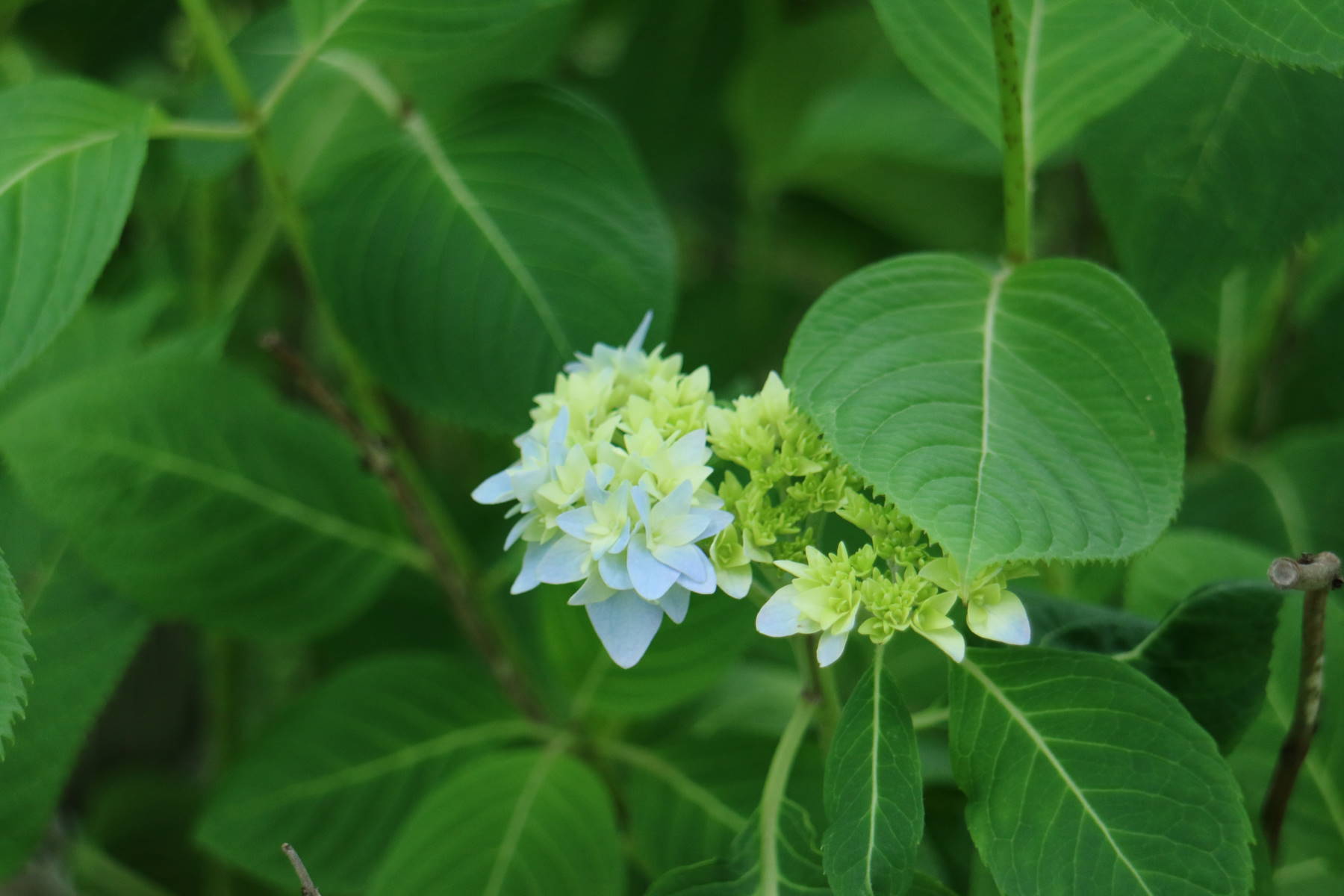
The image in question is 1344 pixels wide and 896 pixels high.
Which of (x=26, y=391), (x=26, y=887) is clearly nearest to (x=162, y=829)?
(x=26, y=887)

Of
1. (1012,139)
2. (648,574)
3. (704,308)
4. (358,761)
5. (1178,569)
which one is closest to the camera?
(648,574)

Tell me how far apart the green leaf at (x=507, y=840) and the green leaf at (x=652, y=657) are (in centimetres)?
6

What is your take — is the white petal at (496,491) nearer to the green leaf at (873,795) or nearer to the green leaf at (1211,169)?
the green leaf at (873,795)

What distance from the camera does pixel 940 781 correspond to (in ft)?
2.21

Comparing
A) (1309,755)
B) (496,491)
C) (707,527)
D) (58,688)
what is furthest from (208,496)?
(1309,755)

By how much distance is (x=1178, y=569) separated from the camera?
0.67 meters

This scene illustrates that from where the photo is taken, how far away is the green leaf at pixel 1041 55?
620 millimetres

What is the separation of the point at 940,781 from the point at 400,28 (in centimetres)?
55

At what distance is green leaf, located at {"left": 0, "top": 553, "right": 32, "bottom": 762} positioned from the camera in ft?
1.51

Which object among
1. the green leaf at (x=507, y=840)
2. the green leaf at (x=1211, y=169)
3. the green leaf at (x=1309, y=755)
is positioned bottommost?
the green leaf at (x=507, y=840)

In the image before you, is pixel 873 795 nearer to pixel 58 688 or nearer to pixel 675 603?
pixel 675 603

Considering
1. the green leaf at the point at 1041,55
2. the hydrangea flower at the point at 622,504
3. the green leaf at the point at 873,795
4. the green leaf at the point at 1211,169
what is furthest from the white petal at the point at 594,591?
the green leaf at the point at 1211,169

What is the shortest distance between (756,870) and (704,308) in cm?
87

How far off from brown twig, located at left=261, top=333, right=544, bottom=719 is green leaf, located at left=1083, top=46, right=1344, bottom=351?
0.49 meters
